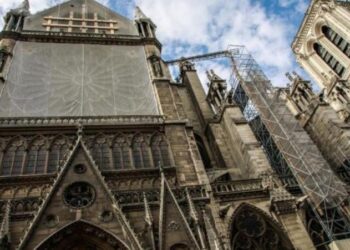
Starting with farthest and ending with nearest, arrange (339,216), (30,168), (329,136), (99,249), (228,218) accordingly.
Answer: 1. (329,136)
2. (339,216)
3. (30,168)
4. (228,218)
5. (99,249)

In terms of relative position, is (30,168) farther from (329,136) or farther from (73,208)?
(329,136)

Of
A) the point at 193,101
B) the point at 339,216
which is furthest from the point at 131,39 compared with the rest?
the point at 339,216

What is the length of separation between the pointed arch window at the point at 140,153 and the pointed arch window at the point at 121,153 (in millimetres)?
280

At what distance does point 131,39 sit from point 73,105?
6660 millimetres

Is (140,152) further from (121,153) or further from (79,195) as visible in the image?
(79,195)

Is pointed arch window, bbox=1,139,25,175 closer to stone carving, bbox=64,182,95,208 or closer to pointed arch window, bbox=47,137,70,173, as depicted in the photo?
pointed arch window, bbox=47,137,70,173

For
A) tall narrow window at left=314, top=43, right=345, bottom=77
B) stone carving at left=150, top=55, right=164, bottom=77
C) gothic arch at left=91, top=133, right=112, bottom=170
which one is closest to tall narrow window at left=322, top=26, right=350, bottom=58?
tall narrow window at left=314, top=43, right=345, bottom=77

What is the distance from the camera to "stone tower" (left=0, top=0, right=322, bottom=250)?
10203mm

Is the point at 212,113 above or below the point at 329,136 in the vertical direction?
above

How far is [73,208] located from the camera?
410 inches

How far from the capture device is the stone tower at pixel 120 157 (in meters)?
10.2

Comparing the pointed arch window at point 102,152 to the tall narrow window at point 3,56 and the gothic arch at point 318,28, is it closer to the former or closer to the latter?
the tall narrow window at point 3,56

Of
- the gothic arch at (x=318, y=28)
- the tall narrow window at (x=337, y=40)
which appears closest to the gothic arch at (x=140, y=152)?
the tall narrow window at (x=337, y=40)

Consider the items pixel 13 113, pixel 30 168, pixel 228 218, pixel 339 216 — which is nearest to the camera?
pixel 228 218
